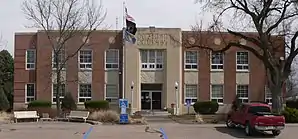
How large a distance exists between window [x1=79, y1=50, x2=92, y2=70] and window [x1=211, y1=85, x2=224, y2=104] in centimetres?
1357

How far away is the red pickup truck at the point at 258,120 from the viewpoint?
2489 cm

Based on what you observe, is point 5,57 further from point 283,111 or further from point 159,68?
point 283,111

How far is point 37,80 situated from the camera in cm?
5216

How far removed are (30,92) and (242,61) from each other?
23330 millimetres

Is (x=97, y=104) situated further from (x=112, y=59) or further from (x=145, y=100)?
(x=145, y=100)

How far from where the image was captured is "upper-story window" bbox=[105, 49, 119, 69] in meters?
52.7

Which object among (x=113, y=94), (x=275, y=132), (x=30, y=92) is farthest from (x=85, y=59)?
(x=275, y=132)

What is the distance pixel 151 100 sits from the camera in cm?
5381

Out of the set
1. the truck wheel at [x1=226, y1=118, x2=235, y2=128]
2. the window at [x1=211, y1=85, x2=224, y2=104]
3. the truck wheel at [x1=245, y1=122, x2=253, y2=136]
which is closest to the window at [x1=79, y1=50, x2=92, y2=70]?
the window at [x1=211, y1=85, x2=224, y2=104]

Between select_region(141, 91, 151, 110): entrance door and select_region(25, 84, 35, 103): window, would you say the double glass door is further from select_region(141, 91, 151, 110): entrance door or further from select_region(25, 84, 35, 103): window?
select_region(25, 84, 35, 103): window

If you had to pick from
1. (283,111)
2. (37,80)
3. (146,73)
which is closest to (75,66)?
(37,80)

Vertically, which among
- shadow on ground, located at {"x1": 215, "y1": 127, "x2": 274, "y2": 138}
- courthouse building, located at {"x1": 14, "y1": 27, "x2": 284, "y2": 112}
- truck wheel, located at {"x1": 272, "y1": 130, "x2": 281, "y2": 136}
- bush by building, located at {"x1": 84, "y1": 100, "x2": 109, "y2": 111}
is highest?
courthouse building, located at {"x1": 14, "y1": 27, "x2": 284, "y2": 112}

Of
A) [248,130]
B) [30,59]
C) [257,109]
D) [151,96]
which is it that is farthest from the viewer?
[151,96]

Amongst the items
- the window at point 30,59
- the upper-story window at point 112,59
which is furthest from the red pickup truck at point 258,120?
the window at point 30,59
